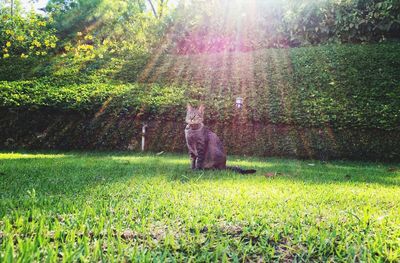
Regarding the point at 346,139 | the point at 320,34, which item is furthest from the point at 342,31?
the point at 346,139

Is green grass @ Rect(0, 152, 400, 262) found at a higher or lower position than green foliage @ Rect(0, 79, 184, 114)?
lower

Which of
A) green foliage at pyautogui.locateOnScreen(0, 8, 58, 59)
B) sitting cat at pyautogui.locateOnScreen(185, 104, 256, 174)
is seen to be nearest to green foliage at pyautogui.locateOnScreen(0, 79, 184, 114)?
sitting cat at pyautogui.locateOnScreen(185, 104, 256, 174)

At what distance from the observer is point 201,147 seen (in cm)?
445

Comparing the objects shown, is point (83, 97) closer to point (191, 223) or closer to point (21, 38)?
point (191, 223)

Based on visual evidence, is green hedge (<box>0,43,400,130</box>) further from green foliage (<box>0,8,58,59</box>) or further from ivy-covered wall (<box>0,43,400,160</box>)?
green foliage (<box>0,8,58,59</box>)

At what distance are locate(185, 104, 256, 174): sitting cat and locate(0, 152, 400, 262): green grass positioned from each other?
4.99ft

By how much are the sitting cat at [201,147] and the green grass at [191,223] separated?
4.99 ft

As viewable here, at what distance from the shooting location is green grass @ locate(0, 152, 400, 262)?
4.49 feet

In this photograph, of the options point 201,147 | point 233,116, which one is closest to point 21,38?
point 233,116

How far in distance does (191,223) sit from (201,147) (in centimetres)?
275

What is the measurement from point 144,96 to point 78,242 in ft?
21.9

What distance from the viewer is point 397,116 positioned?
6.64 m

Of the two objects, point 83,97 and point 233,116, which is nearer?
point 233,116

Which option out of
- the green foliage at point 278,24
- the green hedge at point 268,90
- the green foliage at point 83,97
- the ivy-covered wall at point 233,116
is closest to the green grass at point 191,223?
the ivy-covered wall at point 233,116
